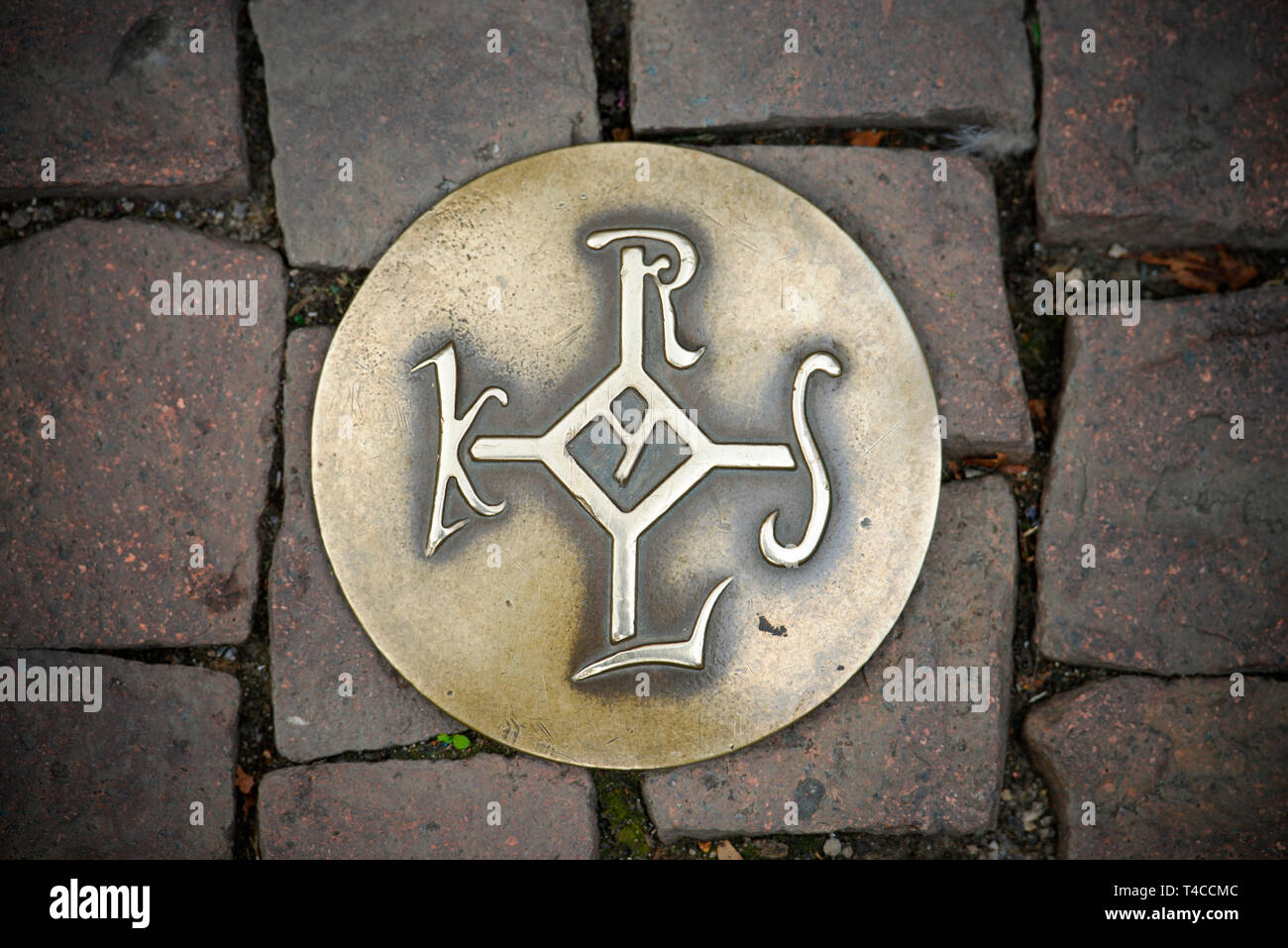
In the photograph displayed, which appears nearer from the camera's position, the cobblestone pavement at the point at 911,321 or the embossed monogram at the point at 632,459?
the embossed monogram at the point at 632,459

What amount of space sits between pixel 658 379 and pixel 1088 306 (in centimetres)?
101

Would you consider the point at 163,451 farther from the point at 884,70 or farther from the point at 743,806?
the point at 884,70

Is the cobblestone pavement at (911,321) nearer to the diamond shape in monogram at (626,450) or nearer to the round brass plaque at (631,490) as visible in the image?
the round brass plaque at (631,490)

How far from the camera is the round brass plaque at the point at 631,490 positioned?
1.77 meters

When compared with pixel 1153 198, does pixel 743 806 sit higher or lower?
lower

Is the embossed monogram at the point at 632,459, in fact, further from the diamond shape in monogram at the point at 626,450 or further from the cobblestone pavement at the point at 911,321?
the cobblestone pavement at the point at 911,321

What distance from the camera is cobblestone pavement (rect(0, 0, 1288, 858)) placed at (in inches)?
74.3

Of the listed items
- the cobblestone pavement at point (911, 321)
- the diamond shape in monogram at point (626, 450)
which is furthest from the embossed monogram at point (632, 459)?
the cobblestone pavement at point (911, 321)

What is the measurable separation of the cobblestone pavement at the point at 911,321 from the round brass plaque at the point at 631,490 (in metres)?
0.16

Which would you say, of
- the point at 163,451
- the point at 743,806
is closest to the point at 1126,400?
the point at 743,806

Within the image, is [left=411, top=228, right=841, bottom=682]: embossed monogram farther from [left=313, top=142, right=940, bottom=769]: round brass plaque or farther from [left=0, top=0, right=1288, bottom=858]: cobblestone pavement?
[left=0, top=0, right=1288, bottom=858]: cobblestone pavement

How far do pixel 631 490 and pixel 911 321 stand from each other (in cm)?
71

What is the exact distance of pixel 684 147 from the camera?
6.06 ft

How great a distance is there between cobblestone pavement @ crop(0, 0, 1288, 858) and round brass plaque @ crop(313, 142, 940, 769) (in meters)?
0.16
